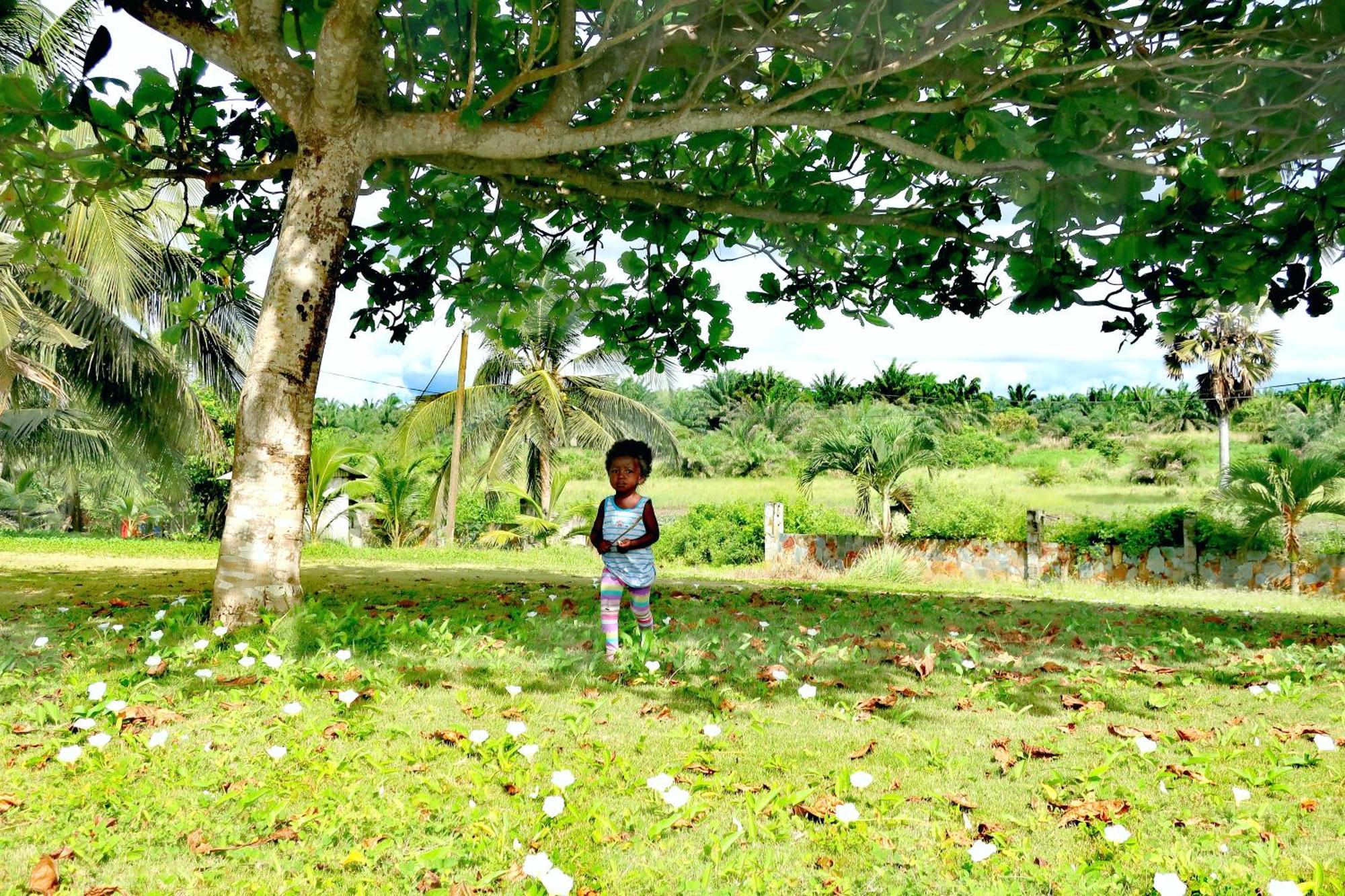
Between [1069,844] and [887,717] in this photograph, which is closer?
[1069,844]

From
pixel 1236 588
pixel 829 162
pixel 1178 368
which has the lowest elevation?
pixel 1236 588

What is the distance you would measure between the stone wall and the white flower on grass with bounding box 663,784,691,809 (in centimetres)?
1806

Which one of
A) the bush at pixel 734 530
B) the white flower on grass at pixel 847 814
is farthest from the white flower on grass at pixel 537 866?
the bush at pixel 734 530

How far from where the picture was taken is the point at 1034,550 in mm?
20344

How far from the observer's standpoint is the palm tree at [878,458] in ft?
69.9

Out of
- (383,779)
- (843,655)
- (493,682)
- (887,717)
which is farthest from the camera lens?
(843,655)

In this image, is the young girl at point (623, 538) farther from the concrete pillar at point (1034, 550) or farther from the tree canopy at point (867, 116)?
the concrete pillar at point (1034, 550)

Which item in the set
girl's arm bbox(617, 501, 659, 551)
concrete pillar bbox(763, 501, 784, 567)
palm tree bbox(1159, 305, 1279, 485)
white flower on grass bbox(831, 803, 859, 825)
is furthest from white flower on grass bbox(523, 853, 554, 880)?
palm tree bbox(1159, 305, 1279, 485)

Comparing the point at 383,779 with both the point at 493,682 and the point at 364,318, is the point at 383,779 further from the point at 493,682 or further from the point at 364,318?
the point at 364,318

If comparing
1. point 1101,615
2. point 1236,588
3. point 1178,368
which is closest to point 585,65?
point 1101,615

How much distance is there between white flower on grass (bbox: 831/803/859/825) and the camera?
10.2 ft

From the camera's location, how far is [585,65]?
22.0ft

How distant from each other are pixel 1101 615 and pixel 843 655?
5034 mm

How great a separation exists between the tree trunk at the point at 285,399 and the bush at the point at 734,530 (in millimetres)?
17488
